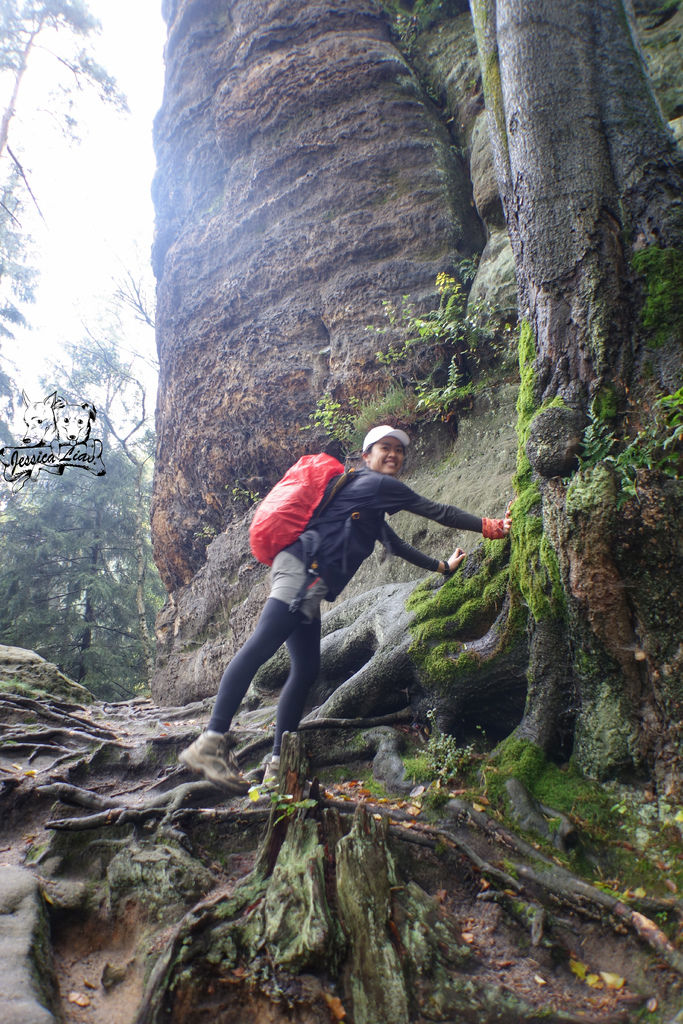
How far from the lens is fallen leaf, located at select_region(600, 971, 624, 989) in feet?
7.69

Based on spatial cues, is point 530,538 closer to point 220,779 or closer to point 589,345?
point 589,345

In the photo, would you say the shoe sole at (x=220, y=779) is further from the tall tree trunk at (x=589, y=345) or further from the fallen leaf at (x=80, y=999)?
the tall tree trunk at (x=589, y=345)

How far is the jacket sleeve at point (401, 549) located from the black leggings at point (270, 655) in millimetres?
785

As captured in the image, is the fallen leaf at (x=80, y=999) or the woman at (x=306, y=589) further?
the woman at (x=306, y=589)

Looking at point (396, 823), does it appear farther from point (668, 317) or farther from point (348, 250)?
point (348, 250)

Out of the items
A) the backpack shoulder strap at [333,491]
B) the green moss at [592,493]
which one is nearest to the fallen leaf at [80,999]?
the backpack shoulder strap at [333,491]

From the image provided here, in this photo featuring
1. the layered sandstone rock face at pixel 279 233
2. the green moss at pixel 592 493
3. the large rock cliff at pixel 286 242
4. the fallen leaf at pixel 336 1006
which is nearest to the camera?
the fallen leaf at pixel 336 1006

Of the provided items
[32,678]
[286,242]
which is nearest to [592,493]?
[32,678]

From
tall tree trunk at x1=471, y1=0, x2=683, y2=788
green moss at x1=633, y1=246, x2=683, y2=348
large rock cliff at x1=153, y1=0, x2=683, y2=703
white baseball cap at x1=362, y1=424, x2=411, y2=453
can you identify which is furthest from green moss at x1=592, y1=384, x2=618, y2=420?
large rock cliff at x1=153, y1=0, x2=683, y2=703

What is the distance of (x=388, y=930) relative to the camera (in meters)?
2.52

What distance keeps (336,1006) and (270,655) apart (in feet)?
6.20

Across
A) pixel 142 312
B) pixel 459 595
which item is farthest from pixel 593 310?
pixel 142 312

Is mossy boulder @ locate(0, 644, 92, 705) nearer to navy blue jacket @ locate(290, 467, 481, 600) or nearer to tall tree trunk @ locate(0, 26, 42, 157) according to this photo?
navy blue jacket @ locate(290, 467, 481, 600)

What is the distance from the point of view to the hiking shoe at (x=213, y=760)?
3715 mm
